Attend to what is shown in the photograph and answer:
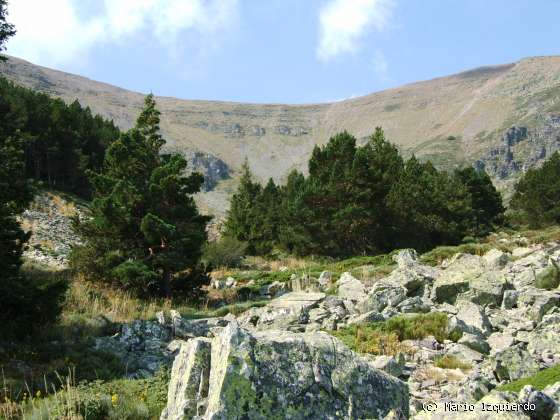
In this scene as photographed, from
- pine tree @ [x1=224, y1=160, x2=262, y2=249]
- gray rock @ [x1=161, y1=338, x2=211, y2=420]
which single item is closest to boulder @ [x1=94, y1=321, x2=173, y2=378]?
gray rock @ [x1=161, y1=338, x2=211, y2=420]

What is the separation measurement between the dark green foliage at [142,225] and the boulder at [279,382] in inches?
494

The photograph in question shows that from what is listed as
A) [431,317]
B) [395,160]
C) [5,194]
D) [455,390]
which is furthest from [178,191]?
[395,160]

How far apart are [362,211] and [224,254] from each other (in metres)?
8.80

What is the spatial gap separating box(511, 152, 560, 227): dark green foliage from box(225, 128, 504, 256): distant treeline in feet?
11.9

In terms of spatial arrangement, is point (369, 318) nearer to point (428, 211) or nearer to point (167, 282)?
point (167, 282)

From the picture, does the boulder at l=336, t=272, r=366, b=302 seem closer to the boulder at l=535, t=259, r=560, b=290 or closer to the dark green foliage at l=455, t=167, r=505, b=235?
the boulder at l=535, t=259, r=560, b=290

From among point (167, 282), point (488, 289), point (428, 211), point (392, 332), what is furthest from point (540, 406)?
point (428, 211)

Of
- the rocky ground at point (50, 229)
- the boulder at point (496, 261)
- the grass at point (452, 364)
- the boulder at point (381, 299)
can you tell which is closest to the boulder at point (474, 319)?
the grass at point (452, 364)

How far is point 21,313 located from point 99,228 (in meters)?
8.85

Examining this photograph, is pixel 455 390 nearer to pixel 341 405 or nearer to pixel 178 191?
pixel 341 405

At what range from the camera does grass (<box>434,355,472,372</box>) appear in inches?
296

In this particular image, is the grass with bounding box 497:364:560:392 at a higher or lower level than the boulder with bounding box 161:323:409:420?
lower

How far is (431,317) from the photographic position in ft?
33.2

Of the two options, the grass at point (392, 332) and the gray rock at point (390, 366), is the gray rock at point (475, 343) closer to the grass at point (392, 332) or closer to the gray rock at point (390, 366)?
the grass at point (392, 332)
